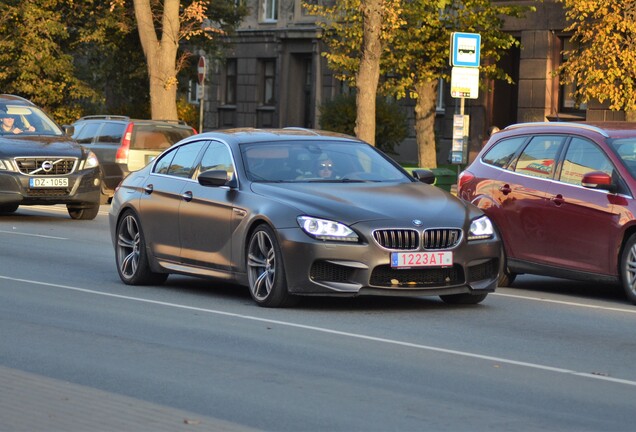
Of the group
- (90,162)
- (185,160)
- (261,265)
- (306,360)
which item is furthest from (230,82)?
(306,360)

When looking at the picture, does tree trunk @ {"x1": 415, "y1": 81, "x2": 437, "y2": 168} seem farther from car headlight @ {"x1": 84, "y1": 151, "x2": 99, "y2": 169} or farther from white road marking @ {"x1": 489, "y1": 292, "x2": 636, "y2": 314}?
white road marking @ {"x1": 489, "y1": 292, "x2": 636, "y2": 314}

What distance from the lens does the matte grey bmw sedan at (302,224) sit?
11945mm

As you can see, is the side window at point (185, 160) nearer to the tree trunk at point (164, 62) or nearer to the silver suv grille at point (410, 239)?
the silver suv grille at point (410, 239)

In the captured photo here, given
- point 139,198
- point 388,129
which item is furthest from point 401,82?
point 139,198

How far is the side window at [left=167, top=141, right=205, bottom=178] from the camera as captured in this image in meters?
14.1

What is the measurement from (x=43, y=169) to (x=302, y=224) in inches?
482

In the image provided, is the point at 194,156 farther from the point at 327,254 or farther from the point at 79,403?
the point at 79,403

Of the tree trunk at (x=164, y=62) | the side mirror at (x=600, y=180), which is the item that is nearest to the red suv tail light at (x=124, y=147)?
the tree trunk at (x=164, y=62)

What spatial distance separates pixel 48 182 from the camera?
924 inches

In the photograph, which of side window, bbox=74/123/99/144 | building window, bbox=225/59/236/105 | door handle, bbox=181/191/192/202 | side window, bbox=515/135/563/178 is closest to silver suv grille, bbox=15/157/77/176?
side window, bbox=74/123/99/144

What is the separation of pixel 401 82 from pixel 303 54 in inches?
685

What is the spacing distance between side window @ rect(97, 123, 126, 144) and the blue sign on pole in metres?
7.51

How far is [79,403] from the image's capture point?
26.7 feet

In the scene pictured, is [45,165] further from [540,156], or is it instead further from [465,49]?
[540,156]
